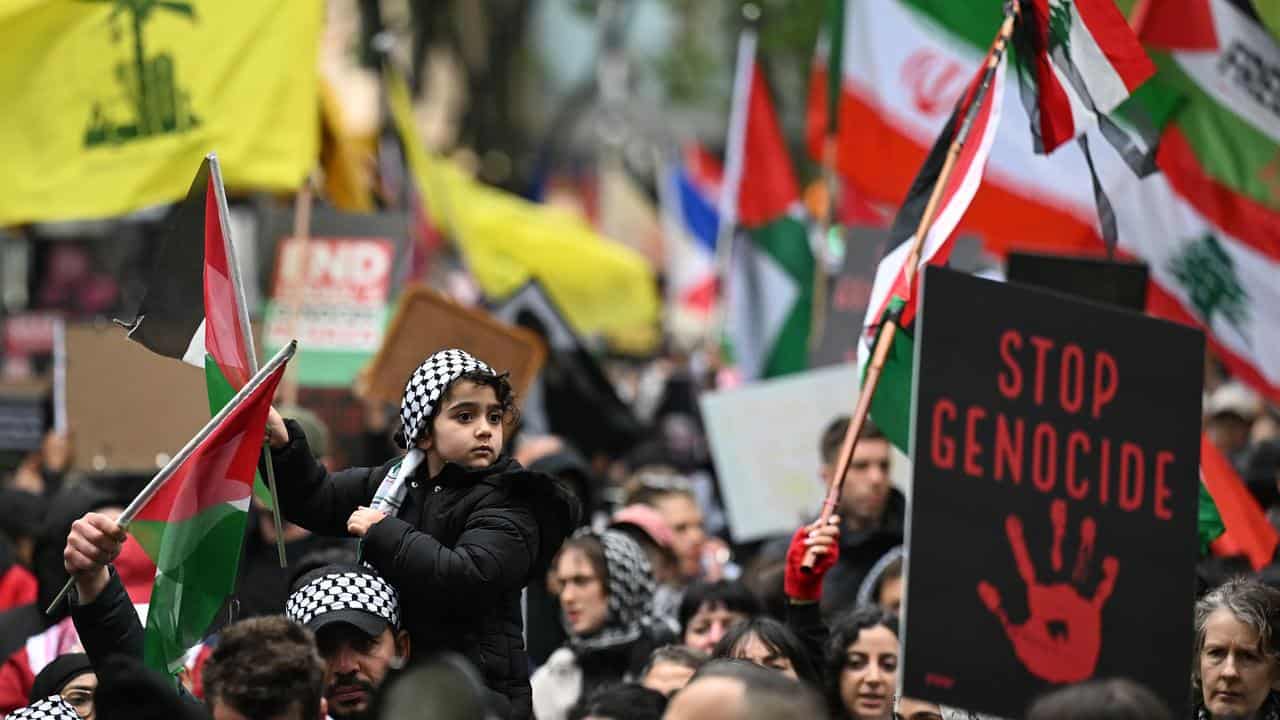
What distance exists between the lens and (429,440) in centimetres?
518

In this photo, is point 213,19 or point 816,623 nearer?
point 816,623

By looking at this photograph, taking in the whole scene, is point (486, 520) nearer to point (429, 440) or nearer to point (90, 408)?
point (429, 440)

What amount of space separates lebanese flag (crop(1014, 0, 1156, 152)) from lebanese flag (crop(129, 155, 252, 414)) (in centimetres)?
272

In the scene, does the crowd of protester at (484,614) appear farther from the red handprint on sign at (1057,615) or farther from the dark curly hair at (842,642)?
the red handprint on sign at (1057,615)

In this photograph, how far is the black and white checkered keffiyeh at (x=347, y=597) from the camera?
4.93m

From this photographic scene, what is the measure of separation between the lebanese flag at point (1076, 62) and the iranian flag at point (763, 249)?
6.12 meters

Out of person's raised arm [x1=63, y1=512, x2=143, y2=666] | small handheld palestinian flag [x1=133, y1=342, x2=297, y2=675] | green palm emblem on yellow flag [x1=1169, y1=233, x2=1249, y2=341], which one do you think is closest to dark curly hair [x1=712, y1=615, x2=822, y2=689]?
small handheld palestinian flag [x1=133, y1=342, x2=297, y2=675]

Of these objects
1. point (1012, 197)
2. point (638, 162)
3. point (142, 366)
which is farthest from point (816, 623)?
point (638, 162)

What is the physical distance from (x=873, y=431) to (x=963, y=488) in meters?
3.39

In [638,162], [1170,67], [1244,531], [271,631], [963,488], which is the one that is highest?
[1170,67]

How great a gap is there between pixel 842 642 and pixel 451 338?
14.0 ft

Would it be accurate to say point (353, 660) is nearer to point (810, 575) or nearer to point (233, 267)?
point (233, 267)

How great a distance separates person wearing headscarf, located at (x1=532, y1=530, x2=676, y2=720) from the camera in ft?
23.5

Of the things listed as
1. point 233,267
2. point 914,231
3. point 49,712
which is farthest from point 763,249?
point 49,712
